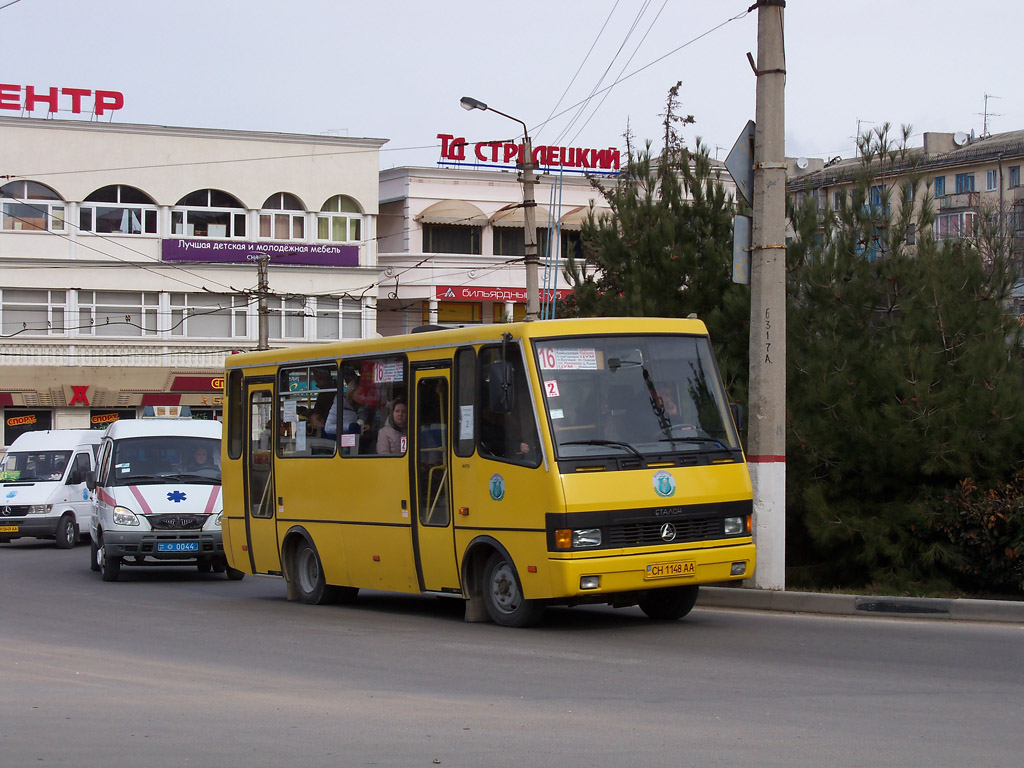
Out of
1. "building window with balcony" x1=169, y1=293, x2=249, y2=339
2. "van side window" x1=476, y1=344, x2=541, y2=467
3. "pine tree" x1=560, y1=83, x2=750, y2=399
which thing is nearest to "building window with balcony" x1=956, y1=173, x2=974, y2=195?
"building window with balcony" x1=169, y1=293, x2=249, y2=339

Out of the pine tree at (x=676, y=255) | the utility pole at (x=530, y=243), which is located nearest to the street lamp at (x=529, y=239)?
the utility pole at (x=530, y=243)

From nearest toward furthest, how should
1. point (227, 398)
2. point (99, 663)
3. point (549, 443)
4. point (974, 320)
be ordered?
1. point (99, 663)
2. point (549, 443)
3. point (974, 320)
4. point (227, 398)

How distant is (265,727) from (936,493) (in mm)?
9364

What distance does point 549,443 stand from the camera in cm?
1122

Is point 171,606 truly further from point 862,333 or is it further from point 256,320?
point 256,320

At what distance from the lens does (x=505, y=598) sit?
1213 cm

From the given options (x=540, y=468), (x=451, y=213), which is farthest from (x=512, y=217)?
(x=540, y=468)

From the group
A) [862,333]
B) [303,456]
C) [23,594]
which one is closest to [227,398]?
[303,456]

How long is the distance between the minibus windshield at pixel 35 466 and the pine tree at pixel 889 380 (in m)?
18.0

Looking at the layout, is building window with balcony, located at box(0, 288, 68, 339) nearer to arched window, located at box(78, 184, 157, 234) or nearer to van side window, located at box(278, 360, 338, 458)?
arched window, located at box(78, 184, 157, 234)

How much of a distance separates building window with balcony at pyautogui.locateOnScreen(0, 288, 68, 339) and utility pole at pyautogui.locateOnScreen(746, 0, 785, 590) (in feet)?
143

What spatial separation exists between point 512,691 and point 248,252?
47776mm

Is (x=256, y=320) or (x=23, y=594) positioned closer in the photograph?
(x=23, y=594)

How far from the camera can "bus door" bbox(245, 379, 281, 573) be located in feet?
51.6
